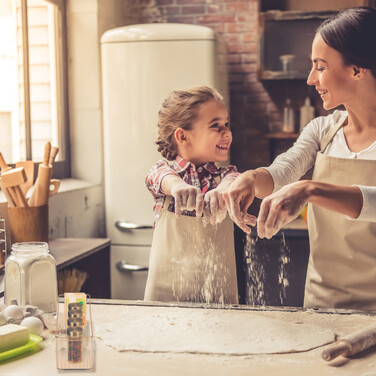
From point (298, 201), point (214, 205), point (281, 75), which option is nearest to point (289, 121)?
point (281, 75)

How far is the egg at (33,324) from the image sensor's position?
4.01 ft

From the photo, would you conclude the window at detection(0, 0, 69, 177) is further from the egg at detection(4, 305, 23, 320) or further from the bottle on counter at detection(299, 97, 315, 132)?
the egg at detection(4, 305, 23, 320)

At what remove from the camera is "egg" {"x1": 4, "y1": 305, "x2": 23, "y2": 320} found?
1256 millimetres

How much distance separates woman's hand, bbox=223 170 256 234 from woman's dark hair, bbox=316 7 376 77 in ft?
1.49

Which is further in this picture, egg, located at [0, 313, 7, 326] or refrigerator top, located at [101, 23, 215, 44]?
refrigerator top, located at [101, 23, 215, 44]

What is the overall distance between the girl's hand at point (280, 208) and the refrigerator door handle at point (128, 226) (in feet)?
6.23

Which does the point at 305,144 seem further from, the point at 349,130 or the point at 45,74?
the point at 45,74

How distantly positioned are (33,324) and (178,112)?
0.91 meters

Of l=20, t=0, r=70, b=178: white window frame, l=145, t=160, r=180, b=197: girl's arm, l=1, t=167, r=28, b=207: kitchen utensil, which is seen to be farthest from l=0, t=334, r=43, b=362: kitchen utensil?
l=20, t=0, r=70, b=178: white window frame

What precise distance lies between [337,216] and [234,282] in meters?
0.40

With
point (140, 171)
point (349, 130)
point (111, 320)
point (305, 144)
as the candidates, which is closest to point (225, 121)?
point (305, 144)

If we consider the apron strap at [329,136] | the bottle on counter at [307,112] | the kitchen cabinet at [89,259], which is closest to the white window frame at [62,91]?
the kitchen cabinet at [89,259]

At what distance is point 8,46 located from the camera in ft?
9.32

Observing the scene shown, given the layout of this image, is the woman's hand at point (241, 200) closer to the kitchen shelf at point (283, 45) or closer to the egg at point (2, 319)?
the egg at point (2, 319)
